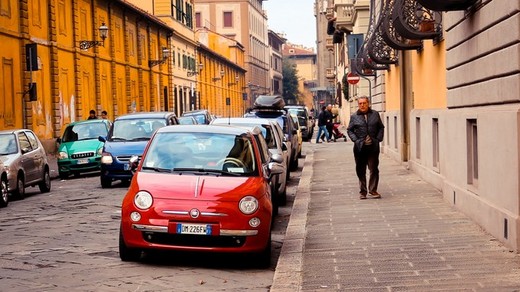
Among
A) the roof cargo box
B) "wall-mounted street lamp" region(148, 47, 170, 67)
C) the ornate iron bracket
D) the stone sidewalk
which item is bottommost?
the stone sidewalk

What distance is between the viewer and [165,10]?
206 ft

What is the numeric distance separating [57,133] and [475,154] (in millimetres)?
25490

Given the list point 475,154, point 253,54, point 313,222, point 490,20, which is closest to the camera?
point 490,20

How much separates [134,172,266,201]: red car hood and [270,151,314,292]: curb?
0.79 meters

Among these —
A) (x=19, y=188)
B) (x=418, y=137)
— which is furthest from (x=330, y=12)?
(x=19, y=188)

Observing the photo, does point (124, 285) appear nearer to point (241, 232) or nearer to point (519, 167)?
point (241, 232)

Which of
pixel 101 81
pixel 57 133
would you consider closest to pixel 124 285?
pixel 57 133

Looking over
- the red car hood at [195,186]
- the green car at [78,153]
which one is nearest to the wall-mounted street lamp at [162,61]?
the green car at [78,153]

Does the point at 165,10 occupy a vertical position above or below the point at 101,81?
above

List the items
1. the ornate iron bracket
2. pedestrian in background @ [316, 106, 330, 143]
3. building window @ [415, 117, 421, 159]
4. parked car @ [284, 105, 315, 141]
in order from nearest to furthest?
the ornate iron bracket → building window @ [415, 117, 421, 159] → pedestrian in background @ [316, 106, 330, 143] → parked car @ [284, 105, 315, 141]

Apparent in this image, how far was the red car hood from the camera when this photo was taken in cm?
955

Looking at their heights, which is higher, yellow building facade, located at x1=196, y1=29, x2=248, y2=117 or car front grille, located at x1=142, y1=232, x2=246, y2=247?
yellow building facade, located at x1=196, y1=29, x2=248, y2=117

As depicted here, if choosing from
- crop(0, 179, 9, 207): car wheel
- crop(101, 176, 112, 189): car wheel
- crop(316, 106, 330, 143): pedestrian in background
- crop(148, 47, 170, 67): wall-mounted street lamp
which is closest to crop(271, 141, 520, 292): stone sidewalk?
crop(0, 179, 9, 207): car wheel

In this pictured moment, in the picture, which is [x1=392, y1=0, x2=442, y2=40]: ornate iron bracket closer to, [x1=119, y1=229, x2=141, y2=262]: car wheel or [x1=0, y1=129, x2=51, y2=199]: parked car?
[x1=119, y1=229, x2=141, y2=262]: car wheel
